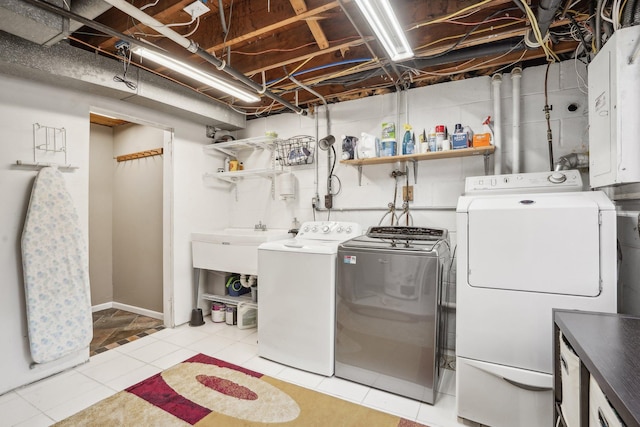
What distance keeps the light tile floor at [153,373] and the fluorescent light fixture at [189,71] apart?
7.85ft

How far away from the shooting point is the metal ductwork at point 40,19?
1.70 metres

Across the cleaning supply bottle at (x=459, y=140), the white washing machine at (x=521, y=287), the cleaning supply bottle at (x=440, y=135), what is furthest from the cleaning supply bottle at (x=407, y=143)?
the white washing machine at (x=521, y=287)

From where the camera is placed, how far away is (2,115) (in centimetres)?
217

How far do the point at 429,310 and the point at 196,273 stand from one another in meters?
2.72

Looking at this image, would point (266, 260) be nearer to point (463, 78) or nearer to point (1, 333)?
point (1, 333)

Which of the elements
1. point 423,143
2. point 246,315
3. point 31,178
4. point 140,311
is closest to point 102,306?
point 140,311

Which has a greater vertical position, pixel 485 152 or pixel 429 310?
pixel 485 152

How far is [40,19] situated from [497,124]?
324 centimetres

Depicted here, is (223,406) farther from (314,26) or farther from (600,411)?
(314,26)

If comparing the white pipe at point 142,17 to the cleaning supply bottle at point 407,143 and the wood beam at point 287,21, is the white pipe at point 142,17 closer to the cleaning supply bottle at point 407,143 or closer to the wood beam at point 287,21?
the wood beam at point 287,21

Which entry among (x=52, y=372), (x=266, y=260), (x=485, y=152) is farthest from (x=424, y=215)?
(x=52, y=372)

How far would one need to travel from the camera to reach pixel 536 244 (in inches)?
66.1

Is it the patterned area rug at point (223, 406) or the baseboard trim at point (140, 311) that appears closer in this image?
the patterned area rug at point (223, 406)

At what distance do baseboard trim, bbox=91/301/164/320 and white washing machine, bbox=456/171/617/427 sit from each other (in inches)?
136
